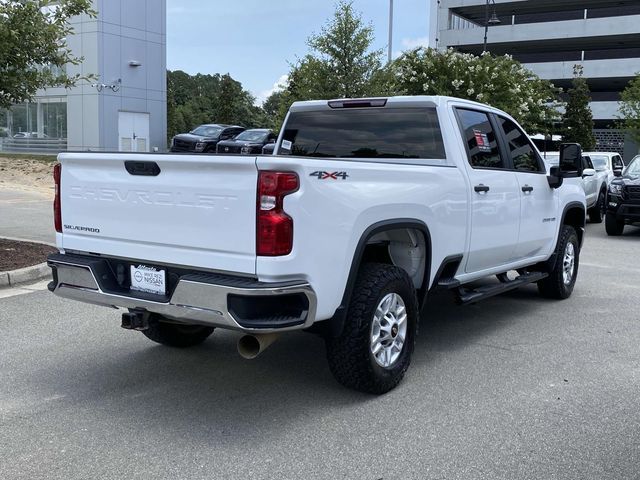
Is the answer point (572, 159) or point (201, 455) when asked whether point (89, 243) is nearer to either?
point (201, 455)

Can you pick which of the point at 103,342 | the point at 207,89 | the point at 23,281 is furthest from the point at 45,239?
the point at 207,89

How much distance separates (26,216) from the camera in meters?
13.5

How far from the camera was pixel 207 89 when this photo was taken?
116000 mm

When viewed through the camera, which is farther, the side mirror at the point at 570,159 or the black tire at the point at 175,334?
the side mirror at the point at 570,159

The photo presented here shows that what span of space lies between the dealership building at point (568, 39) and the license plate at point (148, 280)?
175 ft

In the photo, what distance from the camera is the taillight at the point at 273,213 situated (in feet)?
11.9

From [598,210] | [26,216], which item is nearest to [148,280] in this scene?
[26,216]

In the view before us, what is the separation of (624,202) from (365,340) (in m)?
11.1

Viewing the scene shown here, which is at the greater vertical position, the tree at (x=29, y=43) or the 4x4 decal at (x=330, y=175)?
the tree at (x=29, y=43)

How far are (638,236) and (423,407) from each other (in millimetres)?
11839

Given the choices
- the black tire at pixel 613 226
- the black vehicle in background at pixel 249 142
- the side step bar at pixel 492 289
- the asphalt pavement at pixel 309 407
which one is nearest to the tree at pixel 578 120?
the black vehicle in background at pixel 249 142

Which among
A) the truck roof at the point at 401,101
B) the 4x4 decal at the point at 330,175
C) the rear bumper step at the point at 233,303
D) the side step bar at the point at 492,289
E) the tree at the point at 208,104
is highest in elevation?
the tree at the point at 208,104

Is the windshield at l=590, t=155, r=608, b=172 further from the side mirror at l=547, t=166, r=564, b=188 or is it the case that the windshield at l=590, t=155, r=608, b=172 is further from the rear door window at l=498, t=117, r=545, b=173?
the rear door window at l=498, t=117, r=545, b=173

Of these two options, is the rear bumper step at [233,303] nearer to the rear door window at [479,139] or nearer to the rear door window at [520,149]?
the rear door window at [479,139]
